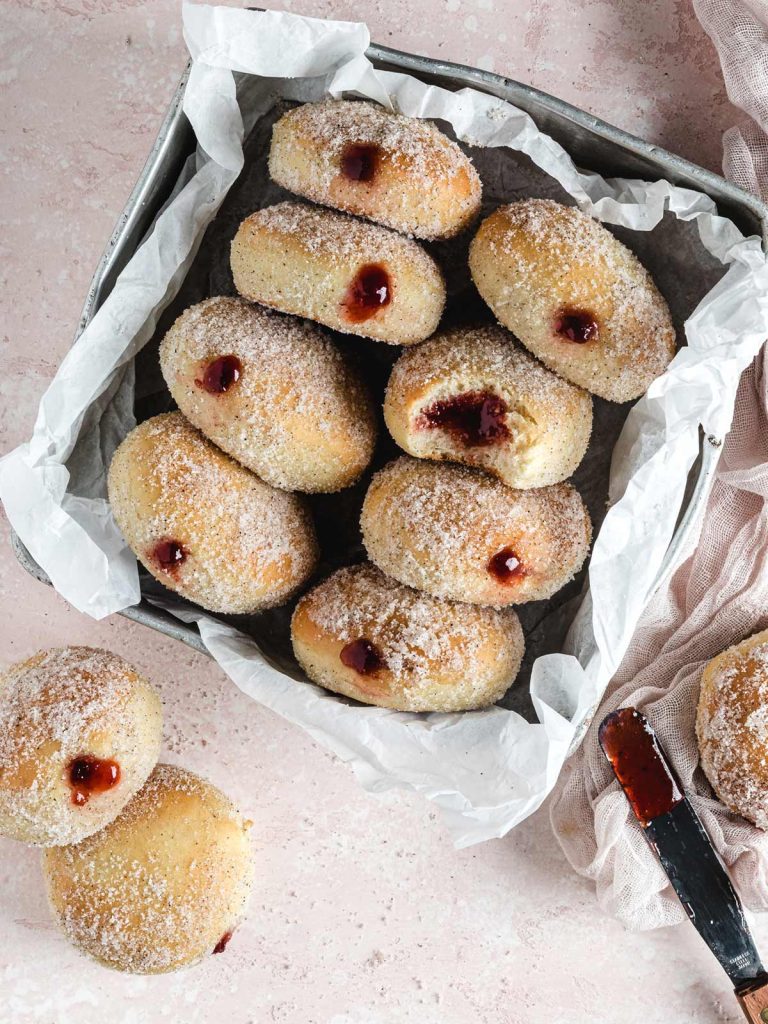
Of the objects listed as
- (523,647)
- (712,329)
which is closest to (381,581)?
(523,647)

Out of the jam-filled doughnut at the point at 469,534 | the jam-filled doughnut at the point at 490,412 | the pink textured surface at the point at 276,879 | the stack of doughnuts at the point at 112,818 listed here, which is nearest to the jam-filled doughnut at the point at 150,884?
the stack of doughnuts at the point at 112,818

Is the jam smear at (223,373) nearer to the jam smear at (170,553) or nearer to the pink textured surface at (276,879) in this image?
the jam smear at (170,553)

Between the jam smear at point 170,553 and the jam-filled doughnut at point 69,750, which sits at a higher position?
the jam smear at point 170,553

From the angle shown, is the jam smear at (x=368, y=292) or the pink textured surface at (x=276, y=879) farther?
the pink textured surface at (x=276, y=879)

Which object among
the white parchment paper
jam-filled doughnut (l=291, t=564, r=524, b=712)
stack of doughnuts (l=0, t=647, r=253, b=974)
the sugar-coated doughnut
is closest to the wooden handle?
the sugar-coated doughnut

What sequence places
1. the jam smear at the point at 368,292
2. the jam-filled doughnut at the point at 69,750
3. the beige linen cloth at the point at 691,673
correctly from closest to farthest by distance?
the jam smear at the point at 368,292 < the jam-filled doughnut at the point at 69,750 < the beige linen cloth at the point at 691,673

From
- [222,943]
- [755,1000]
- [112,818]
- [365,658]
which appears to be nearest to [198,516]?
[365,658]

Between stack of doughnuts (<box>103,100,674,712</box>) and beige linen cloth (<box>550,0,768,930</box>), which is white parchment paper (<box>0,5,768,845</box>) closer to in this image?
stack of doughnuts (<box>103,100,674,712</box>)
